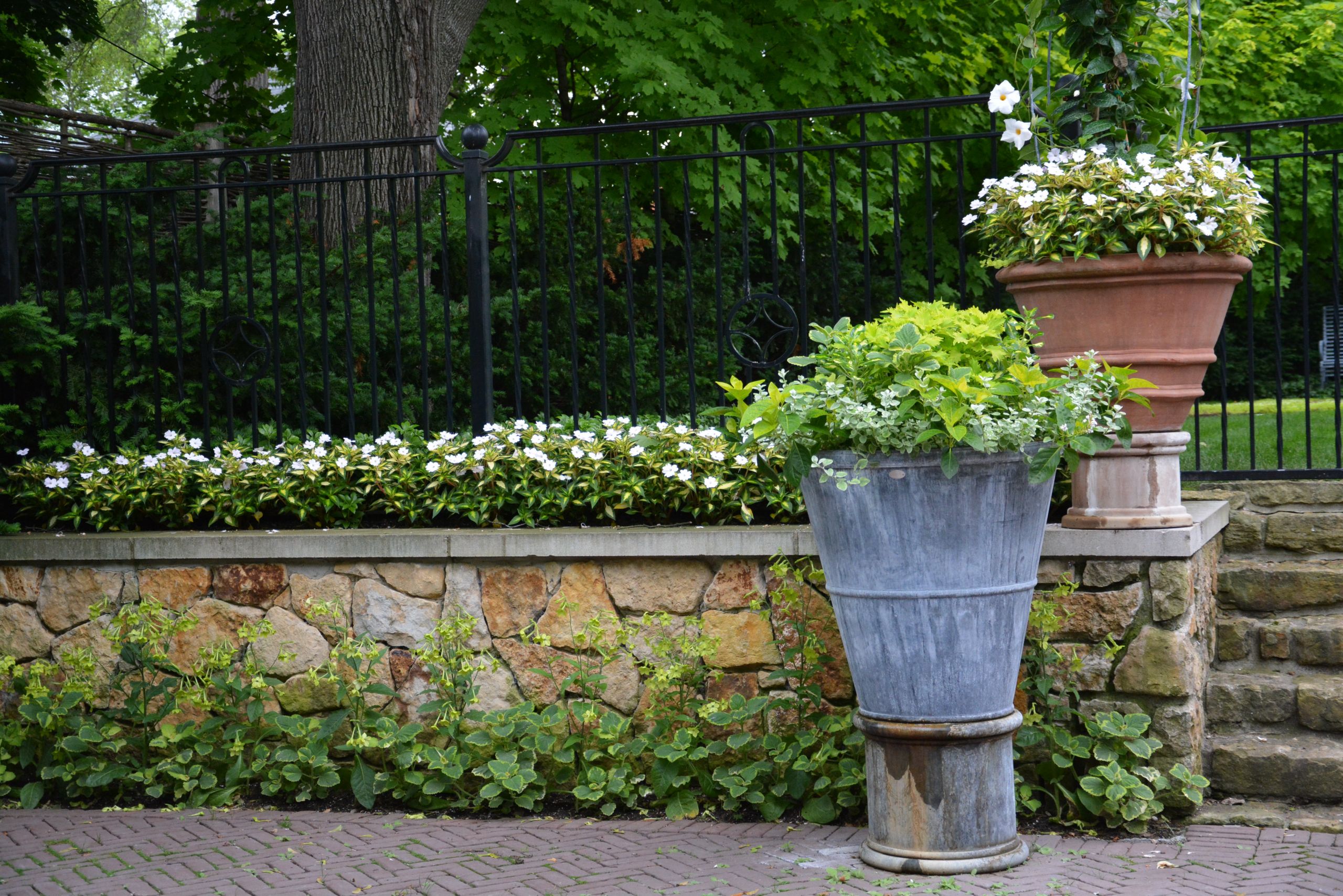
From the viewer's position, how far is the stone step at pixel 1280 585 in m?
4.38

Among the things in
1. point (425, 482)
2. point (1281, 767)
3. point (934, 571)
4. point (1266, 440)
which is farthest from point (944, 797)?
point (1266, 440)

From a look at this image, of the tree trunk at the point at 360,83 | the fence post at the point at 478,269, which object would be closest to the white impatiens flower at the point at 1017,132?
the fence post at the point at 478,269

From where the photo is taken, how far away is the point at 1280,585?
4426 millimetres

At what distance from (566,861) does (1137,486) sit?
2.00m

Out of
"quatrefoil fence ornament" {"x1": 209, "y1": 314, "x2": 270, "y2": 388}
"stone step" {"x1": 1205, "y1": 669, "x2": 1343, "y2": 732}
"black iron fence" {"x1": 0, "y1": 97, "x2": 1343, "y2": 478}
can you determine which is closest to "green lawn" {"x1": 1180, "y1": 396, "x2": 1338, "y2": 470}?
"black iron fence" {"x1": 0, "y1": 97, "x2": 1343, "y2": 478}

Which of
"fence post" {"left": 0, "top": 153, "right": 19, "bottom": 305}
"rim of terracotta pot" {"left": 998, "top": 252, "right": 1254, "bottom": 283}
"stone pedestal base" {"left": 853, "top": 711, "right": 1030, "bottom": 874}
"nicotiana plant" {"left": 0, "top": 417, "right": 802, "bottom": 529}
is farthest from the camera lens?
"fence post" {"left": 0, "top": 153, "right": 19, "bottom": 305}

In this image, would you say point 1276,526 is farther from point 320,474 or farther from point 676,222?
point 676,222

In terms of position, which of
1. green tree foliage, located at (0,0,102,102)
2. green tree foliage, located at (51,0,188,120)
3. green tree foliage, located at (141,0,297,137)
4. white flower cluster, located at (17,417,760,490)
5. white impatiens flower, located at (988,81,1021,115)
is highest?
green tree foliage, located at (51,0,188,120)

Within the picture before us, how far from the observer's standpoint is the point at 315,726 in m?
4.24

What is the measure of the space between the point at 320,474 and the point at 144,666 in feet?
2.94

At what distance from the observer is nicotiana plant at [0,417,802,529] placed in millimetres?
4316

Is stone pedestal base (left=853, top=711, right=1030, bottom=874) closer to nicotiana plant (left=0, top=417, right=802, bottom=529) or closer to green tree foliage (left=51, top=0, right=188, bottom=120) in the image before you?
nicotiana plant (left=0, top=417, right=802, bottom=529)

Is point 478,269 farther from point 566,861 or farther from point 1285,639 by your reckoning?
point 1285,639

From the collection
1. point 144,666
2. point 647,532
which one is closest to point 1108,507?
point 647,532
